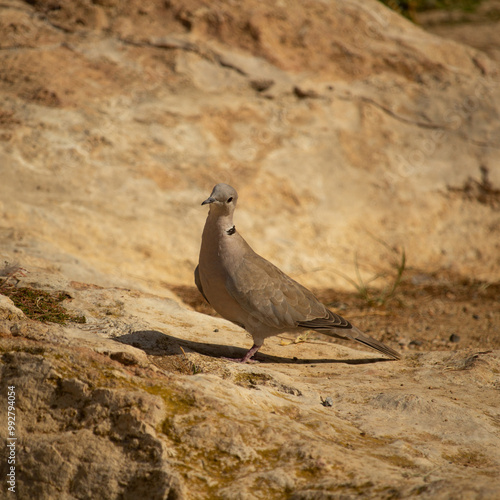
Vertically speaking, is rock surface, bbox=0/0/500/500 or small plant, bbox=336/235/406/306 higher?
rock surface, bbox=0/0/500/500

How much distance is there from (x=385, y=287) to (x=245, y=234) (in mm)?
1902

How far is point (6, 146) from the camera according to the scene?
6590 millimetres

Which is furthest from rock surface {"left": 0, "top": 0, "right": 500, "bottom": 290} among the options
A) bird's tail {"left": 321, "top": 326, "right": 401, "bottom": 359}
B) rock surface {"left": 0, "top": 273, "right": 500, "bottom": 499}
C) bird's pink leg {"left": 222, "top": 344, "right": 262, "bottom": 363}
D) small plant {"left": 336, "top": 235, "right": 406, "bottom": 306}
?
rock surface {"left": 0, "top": 273, "right": 500, "bottom": 499}

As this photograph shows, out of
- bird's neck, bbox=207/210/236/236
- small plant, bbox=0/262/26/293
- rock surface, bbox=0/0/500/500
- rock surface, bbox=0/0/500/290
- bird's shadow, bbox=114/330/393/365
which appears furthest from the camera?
rock surface, bbox=0/0/500/290

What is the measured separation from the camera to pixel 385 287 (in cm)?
720

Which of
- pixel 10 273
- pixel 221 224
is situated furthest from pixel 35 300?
pixel 221 224

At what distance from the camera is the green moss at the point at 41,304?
4.02m

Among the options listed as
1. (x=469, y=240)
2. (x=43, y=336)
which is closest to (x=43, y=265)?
(x=43, y=336)

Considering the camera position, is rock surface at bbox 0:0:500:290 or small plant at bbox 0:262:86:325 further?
rock surface at bbox 0:0:500:290

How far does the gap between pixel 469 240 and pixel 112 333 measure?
19.5ft

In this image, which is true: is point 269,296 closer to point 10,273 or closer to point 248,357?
point 248,357

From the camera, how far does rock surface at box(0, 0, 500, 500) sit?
279cm

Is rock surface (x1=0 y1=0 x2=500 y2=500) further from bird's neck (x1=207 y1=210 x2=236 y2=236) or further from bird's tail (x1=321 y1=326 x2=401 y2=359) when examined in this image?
bird's neck (x1=207 y1=210 x2=236 y2=236)

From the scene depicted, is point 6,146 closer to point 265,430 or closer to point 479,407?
point 265,430
